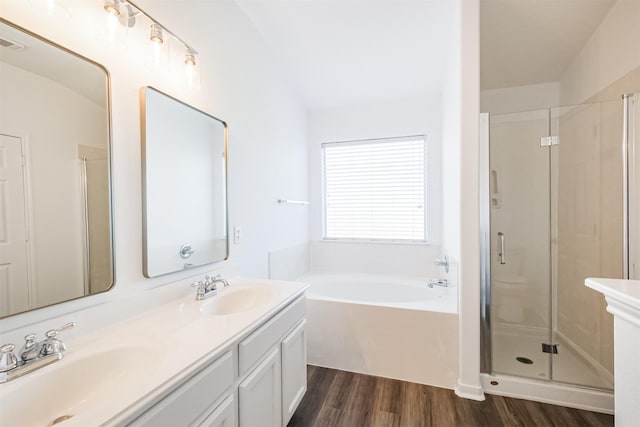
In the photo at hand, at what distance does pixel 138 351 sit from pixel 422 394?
1.83 metres

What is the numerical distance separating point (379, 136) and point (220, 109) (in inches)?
79.7

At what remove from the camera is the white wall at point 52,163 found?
84 cm

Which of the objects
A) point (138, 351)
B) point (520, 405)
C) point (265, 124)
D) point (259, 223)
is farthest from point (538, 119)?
point (138, 351)

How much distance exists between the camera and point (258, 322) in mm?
1150

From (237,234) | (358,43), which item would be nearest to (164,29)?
(237,234)

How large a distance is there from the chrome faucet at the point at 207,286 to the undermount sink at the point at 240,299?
36mm

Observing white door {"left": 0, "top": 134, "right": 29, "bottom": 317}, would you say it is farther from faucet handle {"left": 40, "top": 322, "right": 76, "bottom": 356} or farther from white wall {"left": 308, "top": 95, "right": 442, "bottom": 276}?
white wall {"left": 308, "top": 95, "right": 442, "bottom": 276}

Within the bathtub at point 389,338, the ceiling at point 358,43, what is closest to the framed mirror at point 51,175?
the ceiling at point 358,43

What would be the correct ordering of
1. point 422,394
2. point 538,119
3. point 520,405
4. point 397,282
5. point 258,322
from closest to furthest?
point 258,322
point 520,405
point 422,394
point 538,119
point 397,282

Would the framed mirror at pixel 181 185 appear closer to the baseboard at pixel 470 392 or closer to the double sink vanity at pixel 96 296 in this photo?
the double sink vanity at pixel 96 296

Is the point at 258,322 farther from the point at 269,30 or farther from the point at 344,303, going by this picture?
the point at 269,30

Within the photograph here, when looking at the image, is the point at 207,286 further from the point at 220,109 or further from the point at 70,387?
the point at 220,109

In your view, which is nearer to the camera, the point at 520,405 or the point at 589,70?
the point at 520,405

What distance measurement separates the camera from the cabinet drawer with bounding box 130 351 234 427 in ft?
2.34
